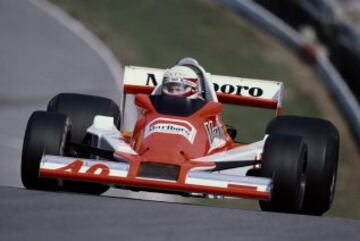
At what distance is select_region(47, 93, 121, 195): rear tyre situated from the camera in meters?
12.3

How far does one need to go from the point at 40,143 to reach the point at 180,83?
1.58m

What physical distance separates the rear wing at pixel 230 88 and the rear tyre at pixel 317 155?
1229 millimetres

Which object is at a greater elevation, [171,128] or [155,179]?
[171,128]

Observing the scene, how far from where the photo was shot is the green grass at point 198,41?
20.0 meters

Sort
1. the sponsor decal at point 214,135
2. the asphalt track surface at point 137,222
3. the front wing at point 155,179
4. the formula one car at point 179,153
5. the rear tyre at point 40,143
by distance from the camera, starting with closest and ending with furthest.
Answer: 1. the asphalt track surface at point 137,222
2. the front wing at point 155,179
3. the formula one car at point 179,153
4. the rear tyre at point 40,143
5. the sponsor decal at point 214,135

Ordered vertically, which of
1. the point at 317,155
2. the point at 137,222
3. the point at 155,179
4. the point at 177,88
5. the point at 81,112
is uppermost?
the point at 177,88

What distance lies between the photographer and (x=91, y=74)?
1961 cm

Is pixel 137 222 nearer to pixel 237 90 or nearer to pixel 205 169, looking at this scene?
pixel 205 169

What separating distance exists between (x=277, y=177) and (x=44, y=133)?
174cm

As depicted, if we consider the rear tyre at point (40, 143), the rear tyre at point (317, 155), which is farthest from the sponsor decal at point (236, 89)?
the rear tyre at point (40, 143)

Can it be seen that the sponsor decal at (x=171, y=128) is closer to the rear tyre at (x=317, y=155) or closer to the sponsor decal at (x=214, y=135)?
the sponsor decal at (x=214, y=135)

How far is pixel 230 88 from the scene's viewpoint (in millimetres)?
13391

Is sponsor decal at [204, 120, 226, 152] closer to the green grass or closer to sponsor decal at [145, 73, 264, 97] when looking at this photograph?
sponsor decal at [145, 73, 264, 97]

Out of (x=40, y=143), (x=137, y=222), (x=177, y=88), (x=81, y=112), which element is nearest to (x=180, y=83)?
(x=177, y=88)
